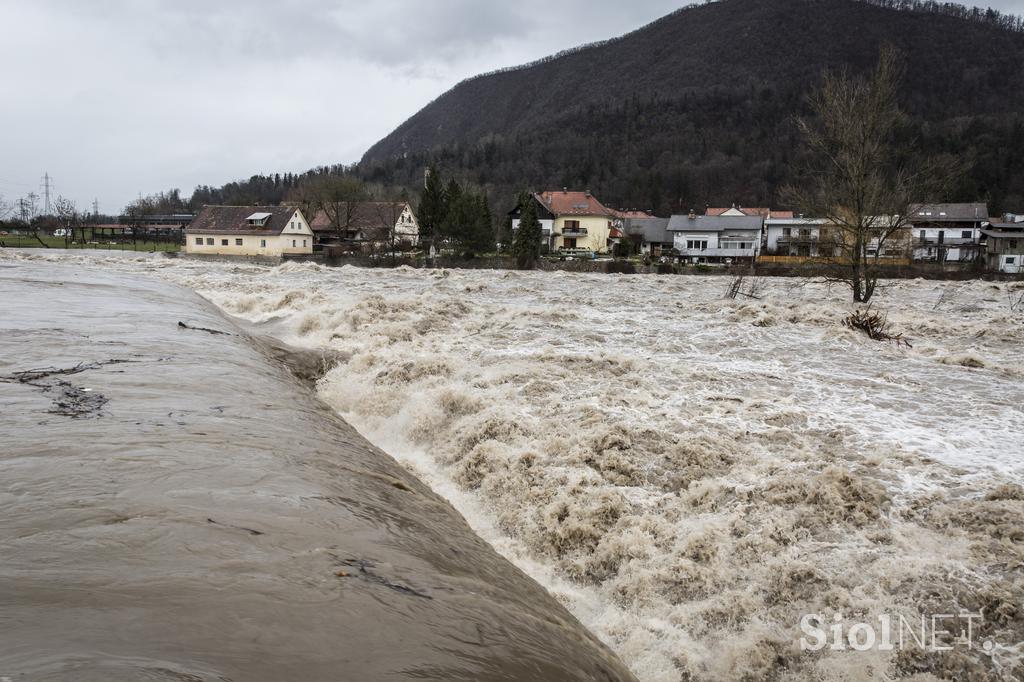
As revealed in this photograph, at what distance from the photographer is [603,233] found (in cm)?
7988

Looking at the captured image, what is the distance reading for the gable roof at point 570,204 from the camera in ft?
260

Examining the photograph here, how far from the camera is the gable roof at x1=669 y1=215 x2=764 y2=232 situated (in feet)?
237

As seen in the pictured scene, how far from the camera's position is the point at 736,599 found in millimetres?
4160

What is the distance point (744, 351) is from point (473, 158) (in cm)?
12900

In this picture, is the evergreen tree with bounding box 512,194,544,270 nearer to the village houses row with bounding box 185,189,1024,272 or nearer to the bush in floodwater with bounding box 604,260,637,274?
the bush in floodwater with bounding box 604,260,637,274

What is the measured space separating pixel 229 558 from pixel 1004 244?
263 ft

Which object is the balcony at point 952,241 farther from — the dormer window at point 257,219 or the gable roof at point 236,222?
the dormer window at point 257,219

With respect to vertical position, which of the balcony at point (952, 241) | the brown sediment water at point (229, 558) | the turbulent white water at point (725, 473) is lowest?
the turbulent white water at point (725, 473)

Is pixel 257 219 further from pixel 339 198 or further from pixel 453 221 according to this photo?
pixel 453 221

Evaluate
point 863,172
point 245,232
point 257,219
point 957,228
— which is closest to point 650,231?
point 957,228

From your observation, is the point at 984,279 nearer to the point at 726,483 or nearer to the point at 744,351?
the point at 744,351

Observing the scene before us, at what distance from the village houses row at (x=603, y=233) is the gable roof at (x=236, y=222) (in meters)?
0.10

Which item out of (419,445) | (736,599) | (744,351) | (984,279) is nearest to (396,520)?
(736,599)

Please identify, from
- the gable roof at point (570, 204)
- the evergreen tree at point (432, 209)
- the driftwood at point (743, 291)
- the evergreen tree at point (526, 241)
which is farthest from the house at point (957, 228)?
the evergreen tree at point (432, 209)
